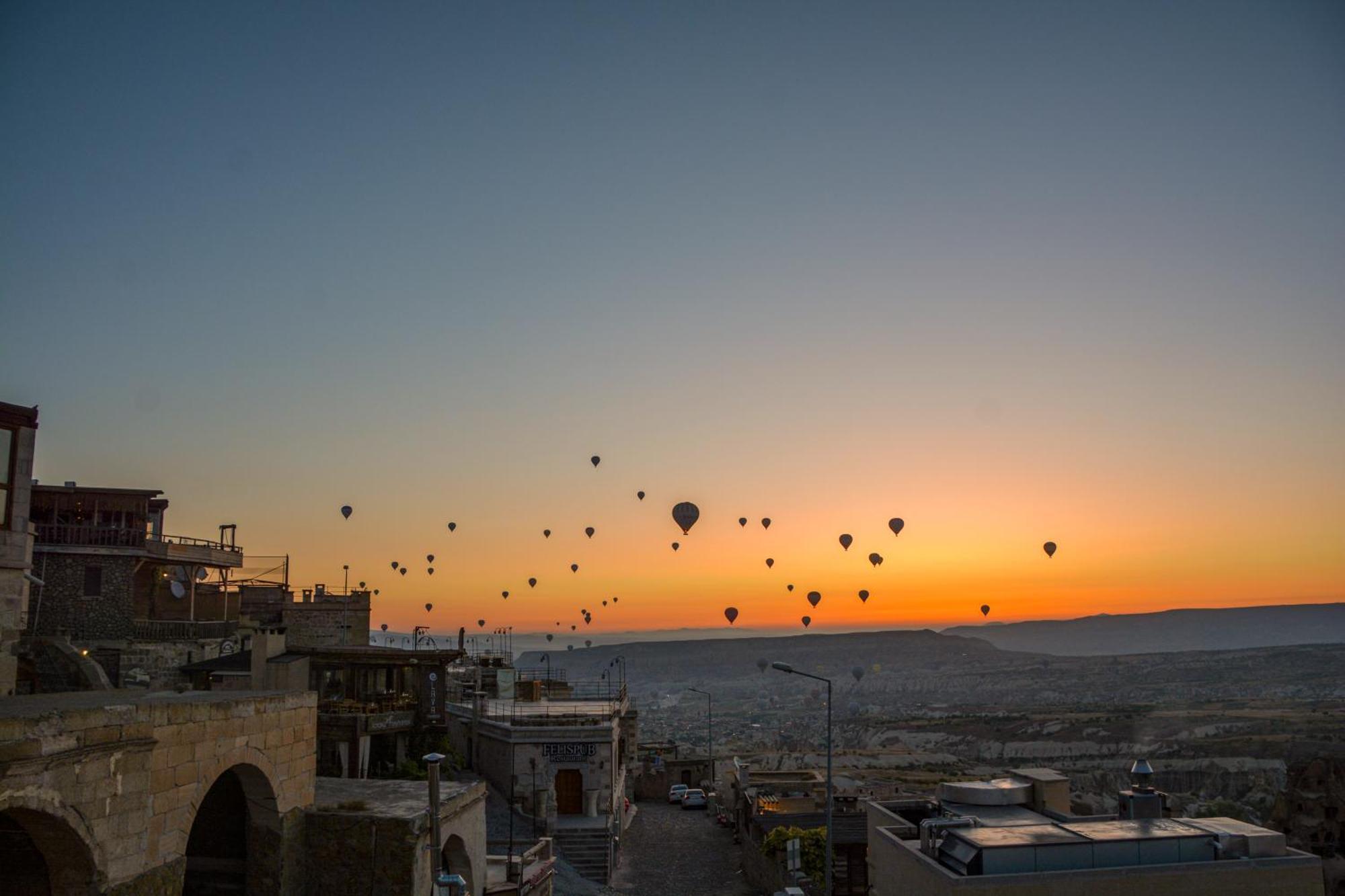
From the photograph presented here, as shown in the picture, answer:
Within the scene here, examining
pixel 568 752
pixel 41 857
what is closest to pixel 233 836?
pixel 41 857

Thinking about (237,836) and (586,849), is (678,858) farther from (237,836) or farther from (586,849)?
(237,836)

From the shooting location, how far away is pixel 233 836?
18578 millimetres

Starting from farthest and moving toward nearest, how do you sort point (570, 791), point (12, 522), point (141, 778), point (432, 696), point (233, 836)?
point (570, 791), point (432, 696), point (233, 836), point (12, 522), point (141, 778)

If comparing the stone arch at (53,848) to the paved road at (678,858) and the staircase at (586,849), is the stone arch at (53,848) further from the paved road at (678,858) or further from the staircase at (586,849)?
the staircase at (586,849)

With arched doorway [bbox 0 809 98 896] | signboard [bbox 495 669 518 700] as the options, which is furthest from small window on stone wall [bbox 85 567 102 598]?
arched doorway [bbox 0 809 98 896]

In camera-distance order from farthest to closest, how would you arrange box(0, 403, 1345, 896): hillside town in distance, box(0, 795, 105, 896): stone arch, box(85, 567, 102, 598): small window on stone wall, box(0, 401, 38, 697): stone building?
box(85, 567, 102, 598): small window on stone wall < box(0, 401, 38, 697): stone building < box(0, 403, 1345, 896): hillside town in distance < box(0, 795, 105, 896): stone arch

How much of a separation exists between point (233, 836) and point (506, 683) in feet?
140

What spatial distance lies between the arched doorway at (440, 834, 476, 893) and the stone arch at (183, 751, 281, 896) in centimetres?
540

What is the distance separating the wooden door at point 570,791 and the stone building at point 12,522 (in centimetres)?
2947

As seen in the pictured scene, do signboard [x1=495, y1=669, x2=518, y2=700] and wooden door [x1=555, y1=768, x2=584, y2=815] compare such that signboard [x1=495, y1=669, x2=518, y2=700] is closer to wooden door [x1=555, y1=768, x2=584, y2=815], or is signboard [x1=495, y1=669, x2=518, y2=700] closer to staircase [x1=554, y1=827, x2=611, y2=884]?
wooden door [x1=555, y1=768, x2=584, y2=815]

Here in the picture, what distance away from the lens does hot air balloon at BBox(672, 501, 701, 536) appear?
56.3 metres

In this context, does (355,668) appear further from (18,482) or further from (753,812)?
(18,482)

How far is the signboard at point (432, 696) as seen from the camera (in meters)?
39.3

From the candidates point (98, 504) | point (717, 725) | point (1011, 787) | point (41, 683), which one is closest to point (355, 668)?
point (41, 683)
